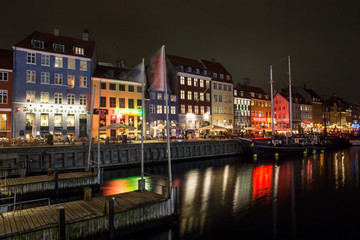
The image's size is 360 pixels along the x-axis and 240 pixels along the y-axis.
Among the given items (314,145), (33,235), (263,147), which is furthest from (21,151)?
(314,145)

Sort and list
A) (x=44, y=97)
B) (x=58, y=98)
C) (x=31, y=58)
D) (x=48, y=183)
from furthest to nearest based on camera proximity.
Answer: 1. (x=58, y=98)
2. (x=44, y=97)
3. (x=31, y=58)
4. (x=48, y=183)

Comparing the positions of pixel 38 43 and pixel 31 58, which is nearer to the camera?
pixel 31 58

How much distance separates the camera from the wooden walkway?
371 inches

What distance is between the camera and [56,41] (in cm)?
4400

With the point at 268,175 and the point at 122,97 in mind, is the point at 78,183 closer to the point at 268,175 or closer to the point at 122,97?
the point at 268,175

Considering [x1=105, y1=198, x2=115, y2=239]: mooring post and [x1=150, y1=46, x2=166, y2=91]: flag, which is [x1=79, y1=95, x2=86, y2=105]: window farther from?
[x1=105, y1=198, x2=115, y2=239]: mooring post

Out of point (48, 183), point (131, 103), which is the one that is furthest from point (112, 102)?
point (48, 183)

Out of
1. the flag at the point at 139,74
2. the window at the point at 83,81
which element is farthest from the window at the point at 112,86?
the flag at the point at 139,74

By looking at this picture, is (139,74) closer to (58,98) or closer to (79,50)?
(58,98)

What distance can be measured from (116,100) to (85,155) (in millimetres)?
21415

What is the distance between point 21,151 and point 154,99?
31774 millimetres

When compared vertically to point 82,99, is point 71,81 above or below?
A: above

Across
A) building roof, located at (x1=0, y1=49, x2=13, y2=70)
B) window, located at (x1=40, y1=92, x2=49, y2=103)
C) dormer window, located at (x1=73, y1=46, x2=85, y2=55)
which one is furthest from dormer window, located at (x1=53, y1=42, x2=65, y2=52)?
window, located at (x1=40, y1=92, x2=49, y2=103)

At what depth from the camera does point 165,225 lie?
1293 cm
